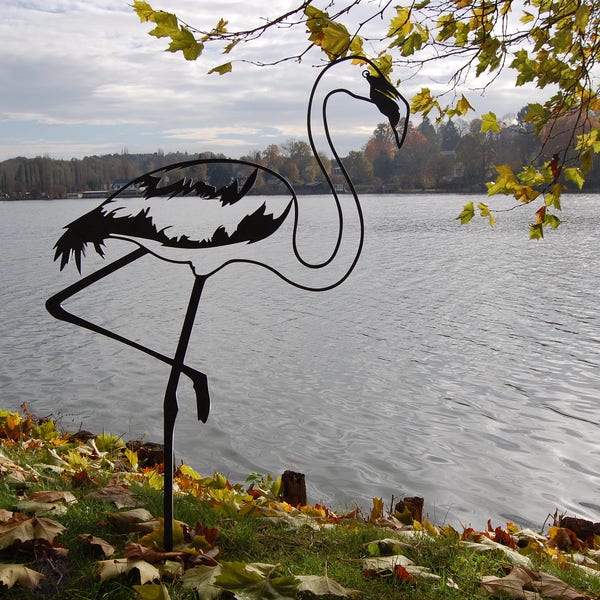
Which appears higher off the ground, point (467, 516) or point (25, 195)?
point (25, 195)

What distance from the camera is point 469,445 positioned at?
739 cm

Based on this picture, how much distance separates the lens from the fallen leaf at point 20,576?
2.68 meters

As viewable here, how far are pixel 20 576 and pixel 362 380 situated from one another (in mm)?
7174

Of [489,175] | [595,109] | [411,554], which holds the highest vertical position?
[489,175]

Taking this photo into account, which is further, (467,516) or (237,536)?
(467,516)

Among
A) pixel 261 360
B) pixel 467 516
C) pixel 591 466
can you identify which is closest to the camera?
pixel 467 516

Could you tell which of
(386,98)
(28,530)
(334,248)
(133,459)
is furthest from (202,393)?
(334,248)

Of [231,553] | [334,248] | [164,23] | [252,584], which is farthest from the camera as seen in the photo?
[334,248]

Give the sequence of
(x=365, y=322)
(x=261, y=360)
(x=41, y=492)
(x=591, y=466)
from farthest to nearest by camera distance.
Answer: (x=365, y=322) → (x=261, y=360) → (x=591, y=466) → (x=41, y=492)

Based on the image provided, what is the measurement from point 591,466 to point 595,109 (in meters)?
3.74

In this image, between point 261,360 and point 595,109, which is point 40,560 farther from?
point 261,360

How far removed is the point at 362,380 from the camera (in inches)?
377

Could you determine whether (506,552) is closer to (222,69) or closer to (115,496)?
(115,496)

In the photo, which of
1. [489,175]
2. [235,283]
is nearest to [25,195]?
[489,175]
